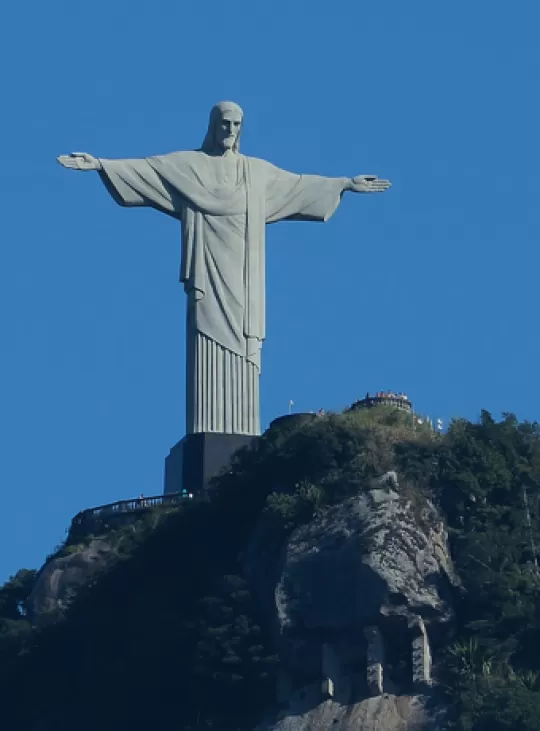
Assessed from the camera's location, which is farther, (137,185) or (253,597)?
(137,185)

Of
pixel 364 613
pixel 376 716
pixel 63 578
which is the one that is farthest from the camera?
pixel 63 578

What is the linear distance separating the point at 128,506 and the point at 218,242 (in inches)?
199

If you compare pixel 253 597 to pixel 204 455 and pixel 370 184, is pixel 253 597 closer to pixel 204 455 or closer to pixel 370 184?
pixel 204 455

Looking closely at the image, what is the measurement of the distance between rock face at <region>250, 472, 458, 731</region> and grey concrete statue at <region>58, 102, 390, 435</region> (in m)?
6.10

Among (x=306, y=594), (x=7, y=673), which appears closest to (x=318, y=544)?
(x=306, y=594)

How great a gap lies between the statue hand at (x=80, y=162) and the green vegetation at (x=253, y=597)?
6566 mm

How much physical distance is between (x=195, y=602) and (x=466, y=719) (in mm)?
6077

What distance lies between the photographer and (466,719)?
45094 mm

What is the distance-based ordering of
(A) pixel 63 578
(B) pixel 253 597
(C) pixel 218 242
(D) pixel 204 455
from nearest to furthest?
(B) pixel 253 597, (D) pixel 204 455, (A) pixel 63 578, (C) pixel 218 242

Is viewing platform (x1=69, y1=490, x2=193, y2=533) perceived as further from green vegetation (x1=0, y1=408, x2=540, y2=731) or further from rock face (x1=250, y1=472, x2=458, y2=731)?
rock face (x1=250, y1=472, x2=458, y2=731)

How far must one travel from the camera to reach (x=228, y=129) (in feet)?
179

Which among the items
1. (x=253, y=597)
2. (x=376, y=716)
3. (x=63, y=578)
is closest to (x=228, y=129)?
(x=63, y=578)

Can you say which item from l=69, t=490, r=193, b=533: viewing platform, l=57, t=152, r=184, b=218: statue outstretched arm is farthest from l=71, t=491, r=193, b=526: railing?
l=57, t=152, r=184, b=218: statue outstretched arm

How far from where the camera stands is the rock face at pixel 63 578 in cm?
5234
